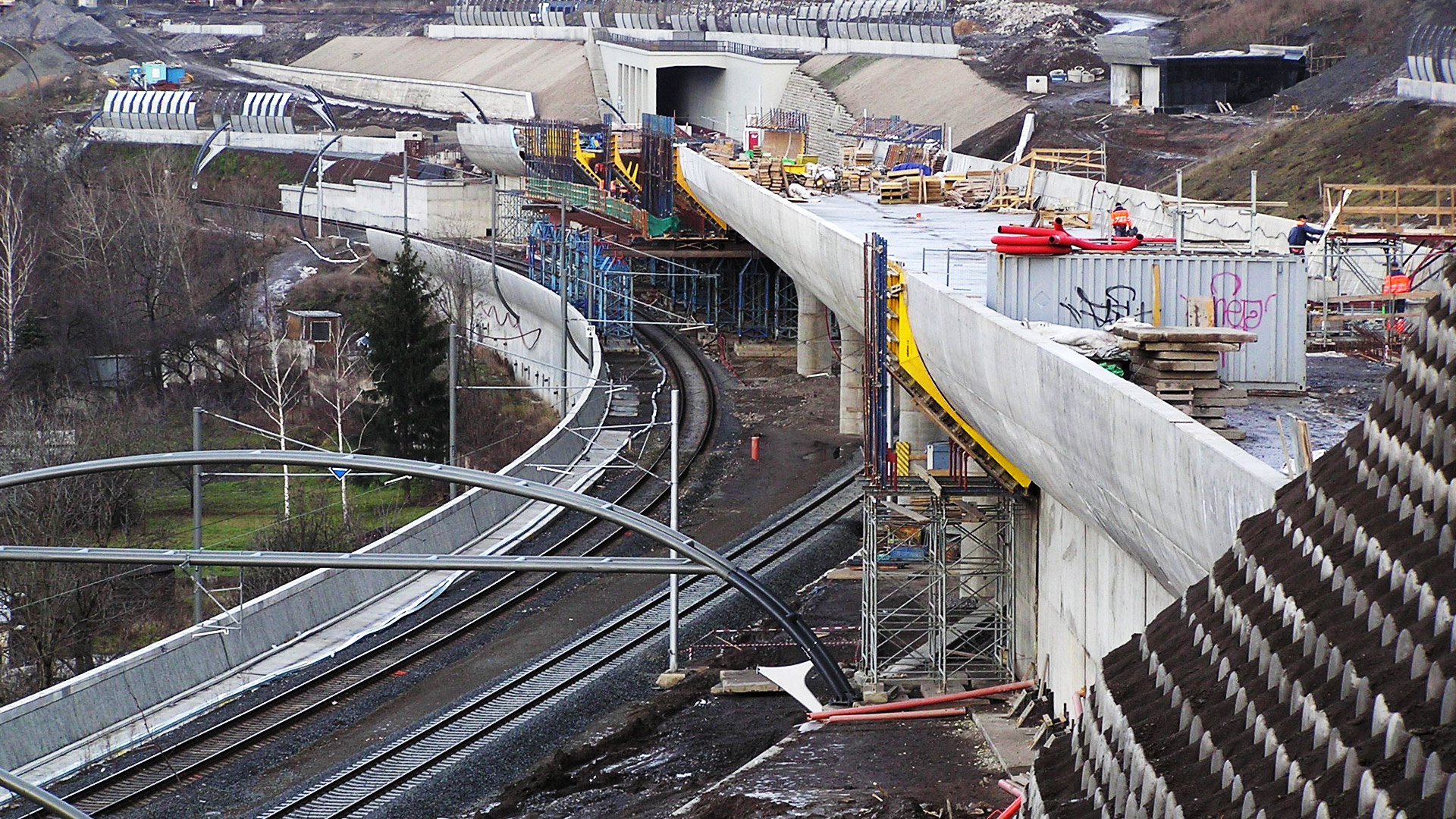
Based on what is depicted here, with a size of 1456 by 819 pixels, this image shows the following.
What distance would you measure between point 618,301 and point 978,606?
29315 mm

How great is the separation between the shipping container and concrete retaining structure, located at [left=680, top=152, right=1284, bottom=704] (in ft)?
2.75

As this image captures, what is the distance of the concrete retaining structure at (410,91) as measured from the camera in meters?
106

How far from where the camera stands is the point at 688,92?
97688 mm

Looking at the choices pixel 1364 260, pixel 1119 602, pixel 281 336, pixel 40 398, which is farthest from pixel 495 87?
pixel 1119 602

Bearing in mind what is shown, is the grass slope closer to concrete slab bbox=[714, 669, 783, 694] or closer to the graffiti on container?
concrete slab bbox=[714, 669, 783, 694]

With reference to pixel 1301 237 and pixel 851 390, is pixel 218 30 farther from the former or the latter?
pixel 1301 237

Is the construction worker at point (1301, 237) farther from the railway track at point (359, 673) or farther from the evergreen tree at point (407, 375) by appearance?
the evergreen tree at point (407, 375)

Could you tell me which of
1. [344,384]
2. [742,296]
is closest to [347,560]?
[344,384]

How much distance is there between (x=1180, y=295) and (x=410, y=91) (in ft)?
347

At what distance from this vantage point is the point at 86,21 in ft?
497

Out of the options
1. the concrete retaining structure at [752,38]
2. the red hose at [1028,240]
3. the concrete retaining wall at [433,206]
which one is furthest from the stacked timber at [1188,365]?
the concrete retaining structure at [752,38]

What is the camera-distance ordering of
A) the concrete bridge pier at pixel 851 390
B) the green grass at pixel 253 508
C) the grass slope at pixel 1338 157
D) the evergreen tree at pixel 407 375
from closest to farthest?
the concrete bridge pier at pixel 851 390 < the green grass at pixel 253 508 < the evergreen tree at pixel 407 375 < the grass slope at pixel 1338 157

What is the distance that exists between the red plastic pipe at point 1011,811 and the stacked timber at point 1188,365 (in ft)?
12.9

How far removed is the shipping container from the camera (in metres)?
18.3
